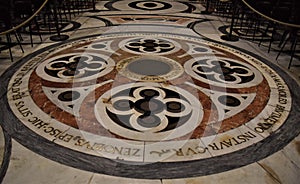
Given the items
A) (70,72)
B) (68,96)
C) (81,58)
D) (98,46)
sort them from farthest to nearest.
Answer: (98,46)
(81,58)
(70,72)
(68,96)

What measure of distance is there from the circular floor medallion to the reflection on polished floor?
10mm

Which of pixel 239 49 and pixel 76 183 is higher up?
pixel 239 49

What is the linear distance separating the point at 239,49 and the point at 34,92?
3.11 metres

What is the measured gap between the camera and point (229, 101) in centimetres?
298

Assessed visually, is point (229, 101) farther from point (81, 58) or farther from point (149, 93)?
point (81, 58)

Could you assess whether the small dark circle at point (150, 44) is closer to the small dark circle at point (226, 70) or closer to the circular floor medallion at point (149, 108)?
the circular floor medallion at point (149, 108)

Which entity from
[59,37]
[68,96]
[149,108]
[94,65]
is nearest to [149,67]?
[94,65]

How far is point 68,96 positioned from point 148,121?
0.96 meters

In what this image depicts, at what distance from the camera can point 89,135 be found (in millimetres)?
2391

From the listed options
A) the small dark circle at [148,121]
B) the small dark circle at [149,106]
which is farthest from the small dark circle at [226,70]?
the small dark circle at [148,121]

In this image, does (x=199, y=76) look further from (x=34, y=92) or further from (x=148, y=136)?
(x=34, y=92)

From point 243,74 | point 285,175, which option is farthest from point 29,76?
point 285,175

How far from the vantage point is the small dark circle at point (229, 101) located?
9.61 ft

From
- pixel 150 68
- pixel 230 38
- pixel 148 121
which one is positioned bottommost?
pixel 148 121
